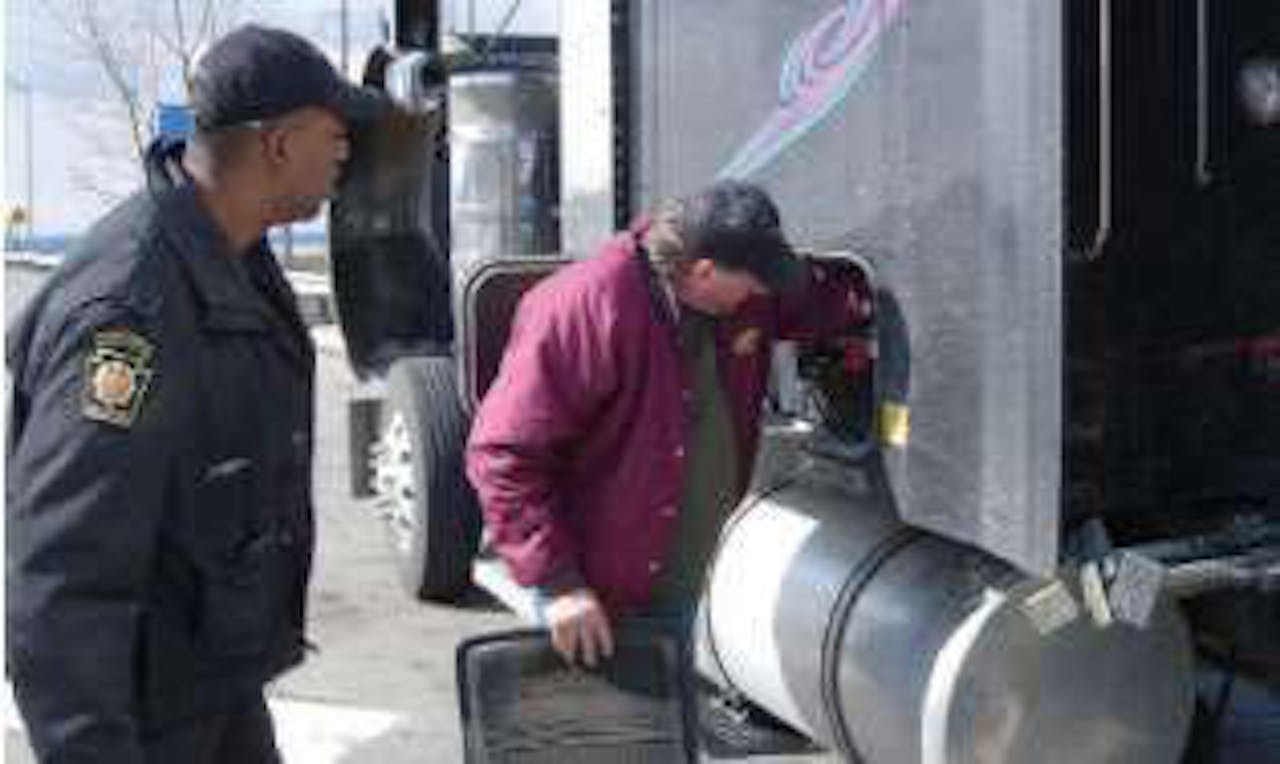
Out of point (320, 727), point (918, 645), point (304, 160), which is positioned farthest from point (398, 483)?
point (304, 160)

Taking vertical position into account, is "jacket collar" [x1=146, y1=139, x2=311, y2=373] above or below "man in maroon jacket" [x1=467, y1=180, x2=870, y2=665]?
above

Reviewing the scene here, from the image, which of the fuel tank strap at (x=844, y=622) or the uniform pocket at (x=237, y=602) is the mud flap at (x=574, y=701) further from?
the uniform pocket at (x=237, y=602)

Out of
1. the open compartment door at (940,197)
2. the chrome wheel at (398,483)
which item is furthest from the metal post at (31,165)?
the open compartment door at (940,197)

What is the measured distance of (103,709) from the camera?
8.75ft

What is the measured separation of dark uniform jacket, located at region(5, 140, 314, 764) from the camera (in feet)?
8.71

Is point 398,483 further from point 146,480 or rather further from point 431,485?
point 146,480

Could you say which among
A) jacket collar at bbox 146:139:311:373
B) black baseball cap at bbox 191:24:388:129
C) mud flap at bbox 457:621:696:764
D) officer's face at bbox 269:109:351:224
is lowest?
mud flap at bbox 457:621:696:764

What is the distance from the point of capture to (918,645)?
4379mm

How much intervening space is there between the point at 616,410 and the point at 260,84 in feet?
4.67

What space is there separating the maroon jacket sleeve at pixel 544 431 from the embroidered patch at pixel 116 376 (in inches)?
56.5

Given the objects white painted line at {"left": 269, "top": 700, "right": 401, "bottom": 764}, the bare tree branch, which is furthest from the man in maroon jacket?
the bare tree branch

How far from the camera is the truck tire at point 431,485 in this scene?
7320mm

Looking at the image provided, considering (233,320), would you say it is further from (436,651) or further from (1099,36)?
(436,651)

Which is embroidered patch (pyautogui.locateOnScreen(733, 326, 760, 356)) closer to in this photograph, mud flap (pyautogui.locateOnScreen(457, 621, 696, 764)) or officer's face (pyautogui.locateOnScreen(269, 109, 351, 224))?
mud flap (pyautogui.locateOnScreen(457, 621, 696, 764))
